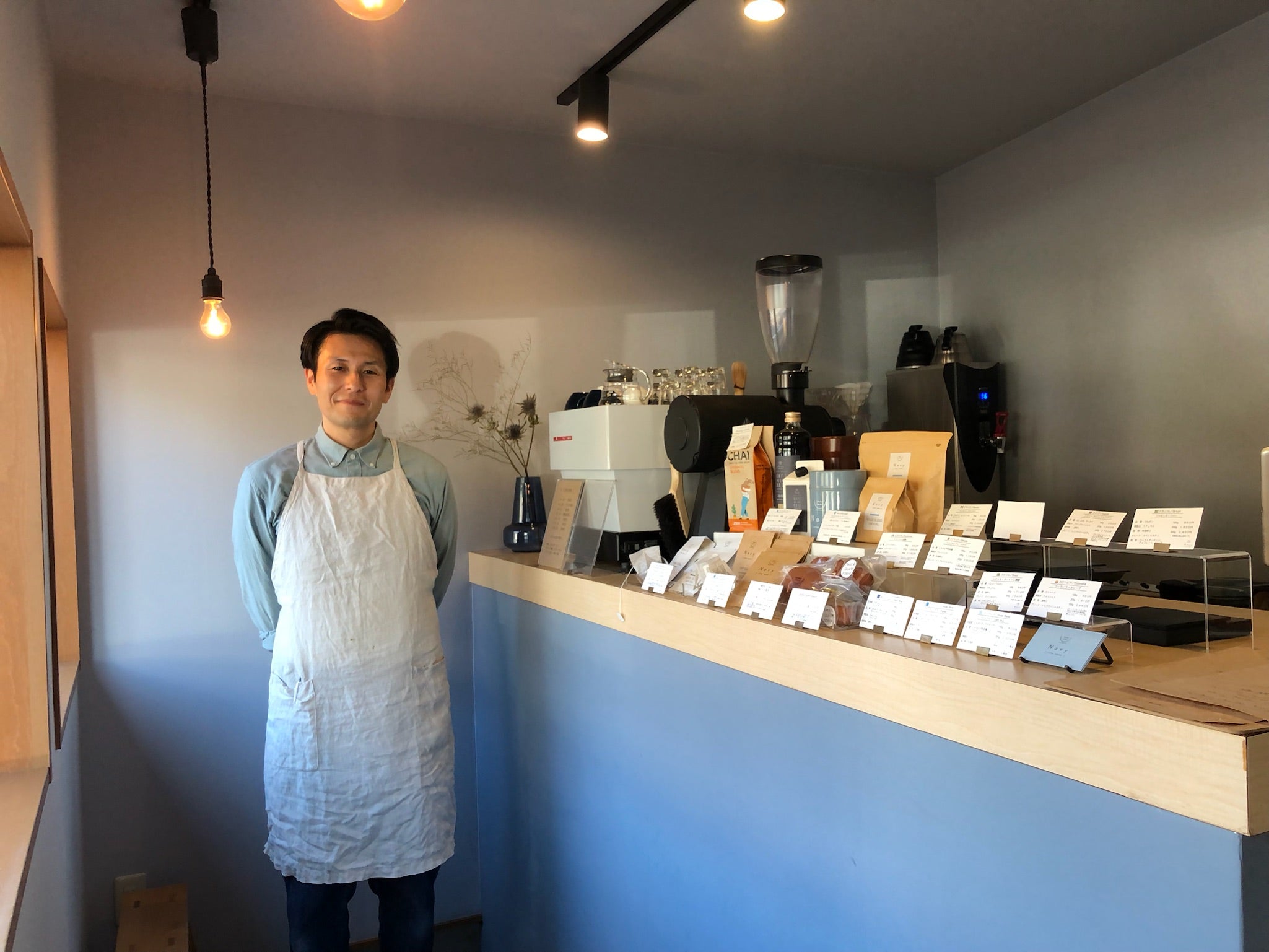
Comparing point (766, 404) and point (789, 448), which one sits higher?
point (766, 404)

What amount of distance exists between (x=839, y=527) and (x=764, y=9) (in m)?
1.09

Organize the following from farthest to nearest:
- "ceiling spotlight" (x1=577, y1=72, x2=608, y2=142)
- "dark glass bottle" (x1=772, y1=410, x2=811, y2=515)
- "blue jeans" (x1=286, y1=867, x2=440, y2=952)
Answer: "ceiling spotlight" (x1=577, y1=72, x2=608, y2=142) → "blue jeans" (x1=286, y1=867, x2=440, y2=952) → "dark glass bottle" (x1=772, y1=410, x2=811, y2=515)

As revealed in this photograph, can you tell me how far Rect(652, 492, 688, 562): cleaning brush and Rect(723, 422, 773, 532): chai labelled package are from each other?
248 millimetres

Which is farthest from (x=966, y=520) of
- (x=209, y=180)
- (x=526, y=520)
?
(x=209, y=180)

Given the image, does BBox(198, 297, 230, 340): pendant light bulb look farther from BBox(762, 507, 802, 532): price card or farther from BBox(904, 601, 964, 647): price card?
BBox(904, 601, 964, 647): price card

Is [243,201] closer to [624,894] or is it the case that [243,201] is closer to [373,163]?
[373,163]

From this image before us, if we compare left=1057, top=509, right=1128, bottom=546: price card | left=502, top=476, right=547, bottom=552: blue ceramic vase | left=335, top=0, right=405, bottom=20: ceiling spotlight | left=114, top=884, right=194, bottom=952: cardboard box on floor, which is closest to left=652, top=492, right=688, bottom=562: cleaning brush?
left=502, top=476, right=547, bottom=552: blue ceramic vase

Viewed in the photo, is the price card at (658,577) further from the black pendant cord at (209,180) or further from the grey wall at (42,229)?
the black pendant cord at (209,180)

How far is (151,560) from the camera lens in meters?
2.80

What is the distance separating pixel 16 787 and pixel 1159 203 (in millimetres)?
3472

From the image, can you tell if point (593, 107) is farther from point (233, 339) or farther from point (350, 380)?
point (233, 339)

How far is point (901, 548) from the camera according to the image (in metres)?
1.66

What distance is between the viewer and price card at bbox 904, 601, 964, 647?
138cm

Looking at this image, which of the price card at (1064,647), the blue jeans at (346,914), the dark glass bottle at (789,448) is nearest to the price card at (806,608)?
the price card at (1064,647)
